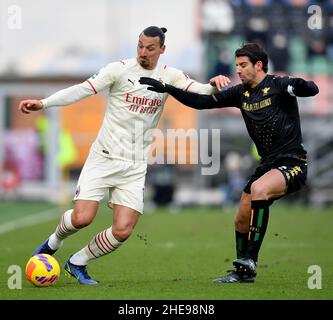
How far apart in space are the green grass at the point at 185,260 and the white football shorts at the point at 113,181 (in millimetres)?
912

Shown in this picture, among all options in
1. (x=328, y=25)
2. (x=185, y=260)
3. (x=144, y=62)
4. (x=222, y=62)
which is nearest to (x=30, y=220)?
(x=185, y=260)

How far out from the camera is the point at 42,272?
32.8 feet

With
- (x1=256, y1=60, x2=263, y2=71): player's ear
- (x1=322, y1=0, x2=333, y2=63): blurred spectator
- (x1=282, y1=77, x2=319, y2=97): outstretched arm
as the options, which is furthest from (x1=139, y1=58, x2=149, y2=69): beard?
(x1=322, y1=0, x2=333, y2=63): blurred spectator

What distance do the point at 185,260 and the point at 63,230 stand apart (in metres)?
3.45

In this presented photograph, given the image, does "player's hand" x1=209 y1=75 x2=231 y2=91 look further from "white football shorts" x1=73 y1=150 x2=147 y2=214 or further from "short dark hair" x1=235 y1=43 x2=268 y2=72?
"white football shorts" x1=73 y1=150 x2=147 y2=214

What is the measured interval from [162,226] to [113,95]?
1101cm

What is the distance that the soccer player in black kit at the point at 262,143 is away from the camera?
10141 millimetres

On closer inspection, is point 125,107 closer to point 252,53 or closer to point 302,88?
point 252,53

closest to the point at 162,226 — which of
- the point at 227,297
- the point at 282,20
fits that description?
the point at 227,297

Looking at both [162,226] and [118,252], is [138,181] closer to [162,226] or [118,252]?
[118,252]

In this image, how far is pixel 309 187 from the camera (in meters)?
30.7

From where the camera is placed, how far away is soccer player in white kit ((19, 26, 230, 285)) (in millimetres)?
10414

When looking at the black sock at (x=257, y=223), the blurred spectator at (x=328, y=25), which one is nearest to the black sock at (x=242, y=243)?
the black sock at (x=257, y=223)

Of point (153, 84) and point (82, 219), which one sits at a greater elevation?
point (153, 84)
